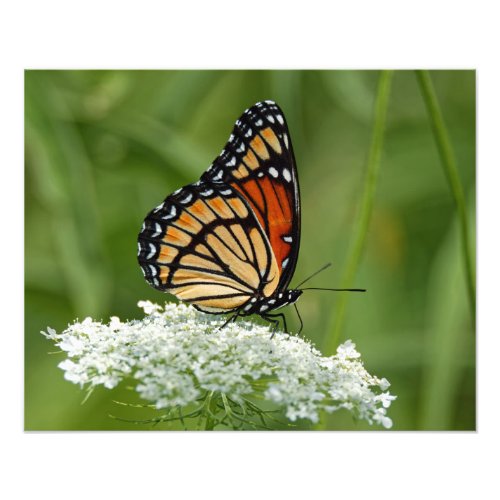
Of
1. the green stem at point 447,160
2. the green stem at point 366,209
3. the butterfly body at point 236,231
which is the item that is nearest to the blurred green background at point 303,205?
the green stem at point 447,160

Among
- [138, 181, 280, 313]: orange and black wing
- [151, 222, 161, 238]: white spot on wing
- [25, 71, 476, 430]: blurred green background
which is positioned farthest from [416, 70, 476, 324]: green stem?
[151, 222, 161, 238]: white spot on wing

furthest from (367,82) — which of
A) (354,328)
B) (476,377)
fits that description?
(476,377)

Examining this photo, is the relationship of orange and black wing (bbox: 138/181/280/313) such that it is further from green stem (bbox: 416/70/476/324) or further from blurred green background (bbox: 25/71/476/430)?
green stem (bbox: 416/70/476/324)

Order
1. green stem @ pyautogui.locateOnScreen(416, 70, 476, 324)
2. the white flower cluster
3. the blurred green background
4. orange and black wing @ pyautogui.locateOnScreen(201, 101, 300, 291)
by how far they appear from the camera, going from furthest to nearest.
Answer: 1. the blurred green background
2. green stem @ pyautogui.locateOnScreen(416, 70, 476, 324)
3. orange and black wing @ pyautogui.locateOnScreen(201, 101, 300, 291)
4. the white flower cluster

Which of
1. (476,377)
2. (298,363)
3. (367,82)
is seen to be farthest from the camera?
(367,82)

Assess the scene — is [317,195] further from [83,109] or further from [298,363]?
[298,363]
